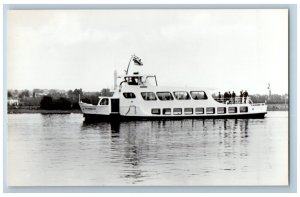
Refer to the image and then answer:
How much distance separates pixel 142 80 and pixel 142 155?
0.55m

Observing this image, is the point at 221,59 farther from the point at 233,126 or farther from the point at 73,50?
the point at 73,50

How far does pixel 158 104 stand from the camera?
4797mm

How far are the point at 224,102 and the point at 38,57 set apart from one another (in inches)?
55.5

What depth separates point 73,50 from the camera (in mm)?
4578

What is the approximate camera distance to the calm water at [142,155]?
4.47m

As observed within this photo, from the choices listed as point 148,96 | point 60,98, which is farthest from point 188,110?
point 60,98

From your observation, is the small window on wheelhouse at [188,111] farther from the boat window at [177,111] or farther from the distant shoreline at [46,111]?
the distant shoreline at [46,111]

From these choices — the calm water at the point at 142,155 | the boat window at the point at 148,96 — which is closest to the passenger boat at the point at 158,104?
the boat window at the point at 148,96

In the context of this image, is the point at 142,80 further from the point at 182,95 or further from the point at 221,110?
the point at 221,110

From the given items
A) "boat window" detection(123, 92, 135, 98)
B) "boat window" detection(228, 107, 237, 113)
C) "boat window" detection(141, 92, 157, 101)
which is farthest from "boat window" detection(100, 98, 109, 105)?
"boat window" detection(228, 107, 237, 113)

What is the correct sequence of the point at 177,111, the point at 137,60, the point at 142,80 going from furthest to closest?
the point at 177,111 → the point at 142,80 → the point at 137,60

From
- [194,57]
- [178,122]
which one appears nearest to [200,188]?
[178,122]
